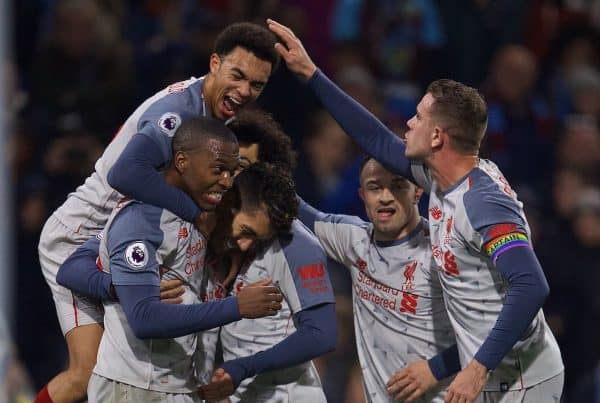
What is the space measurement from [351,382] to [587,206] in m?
1.82

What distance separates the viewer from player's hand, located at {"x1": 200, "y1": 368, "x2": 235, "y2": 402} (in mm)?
4574

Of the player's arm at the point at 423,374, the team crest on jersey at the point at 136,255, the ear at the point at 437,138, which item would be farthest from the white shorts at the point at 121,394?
the ear at the point at 437,138

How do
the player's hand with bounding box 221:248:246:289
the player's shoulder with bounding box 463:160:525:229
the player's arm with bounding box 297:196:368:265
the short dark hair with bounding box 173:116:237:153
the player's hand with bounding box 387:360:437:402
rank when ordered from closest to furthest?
the player's shoulder with bounding box 463:160:525:229 → the short dark hair with bounding box 173:116:237:153 → the player's hand with bounding box 387:360:437:402 → the player's hand with bounding box 221:248:246:289 → the player's arm with bounding box 297:196:368:265

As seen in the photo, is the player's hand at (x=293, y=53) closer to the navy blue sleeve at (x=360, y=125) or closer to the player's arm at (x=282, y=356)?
the navy blue sleeve at (x=360, y=125)

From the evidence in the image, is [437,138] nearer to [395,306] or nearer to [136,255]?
[395,306]

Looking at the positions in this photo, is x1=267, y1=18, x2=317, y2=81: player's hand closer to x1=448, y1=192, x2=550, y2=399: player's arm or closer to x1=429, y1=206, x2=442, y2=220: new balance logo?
x1=429, y1=206, x2=442, y2=220: new balance logo

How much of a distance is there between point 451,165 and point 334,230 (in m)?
0.69

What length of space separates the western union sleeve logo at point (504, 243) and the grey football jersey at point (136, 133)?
1185 millimetres

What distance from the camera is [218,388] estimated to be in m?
4.57

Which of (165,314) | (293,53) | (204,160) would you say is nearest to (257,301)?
(165,314)

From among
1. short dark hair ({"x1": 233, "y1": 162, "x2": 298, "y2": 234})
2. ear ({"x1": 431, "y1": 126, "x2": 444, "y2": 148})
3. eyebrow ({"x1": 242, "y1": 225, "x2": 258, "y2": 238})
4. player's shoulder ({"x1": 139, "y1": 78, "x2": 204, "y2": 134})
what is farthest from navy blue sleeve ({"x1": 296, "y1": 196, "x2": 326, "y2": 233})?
ear ({"x1": 431, "y1": 126, "x2": 444, "y2": 148})

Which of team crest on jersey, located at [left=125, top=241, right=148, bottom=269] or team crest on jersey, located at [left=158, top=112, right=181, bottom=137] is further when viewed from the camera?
team crest on jersey, located at [left=158, top=112, right=181, bottom=137]

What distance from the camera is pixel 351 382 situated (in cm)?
721

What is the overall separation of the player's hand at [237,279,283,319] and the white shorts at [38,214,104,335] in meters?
0.87
